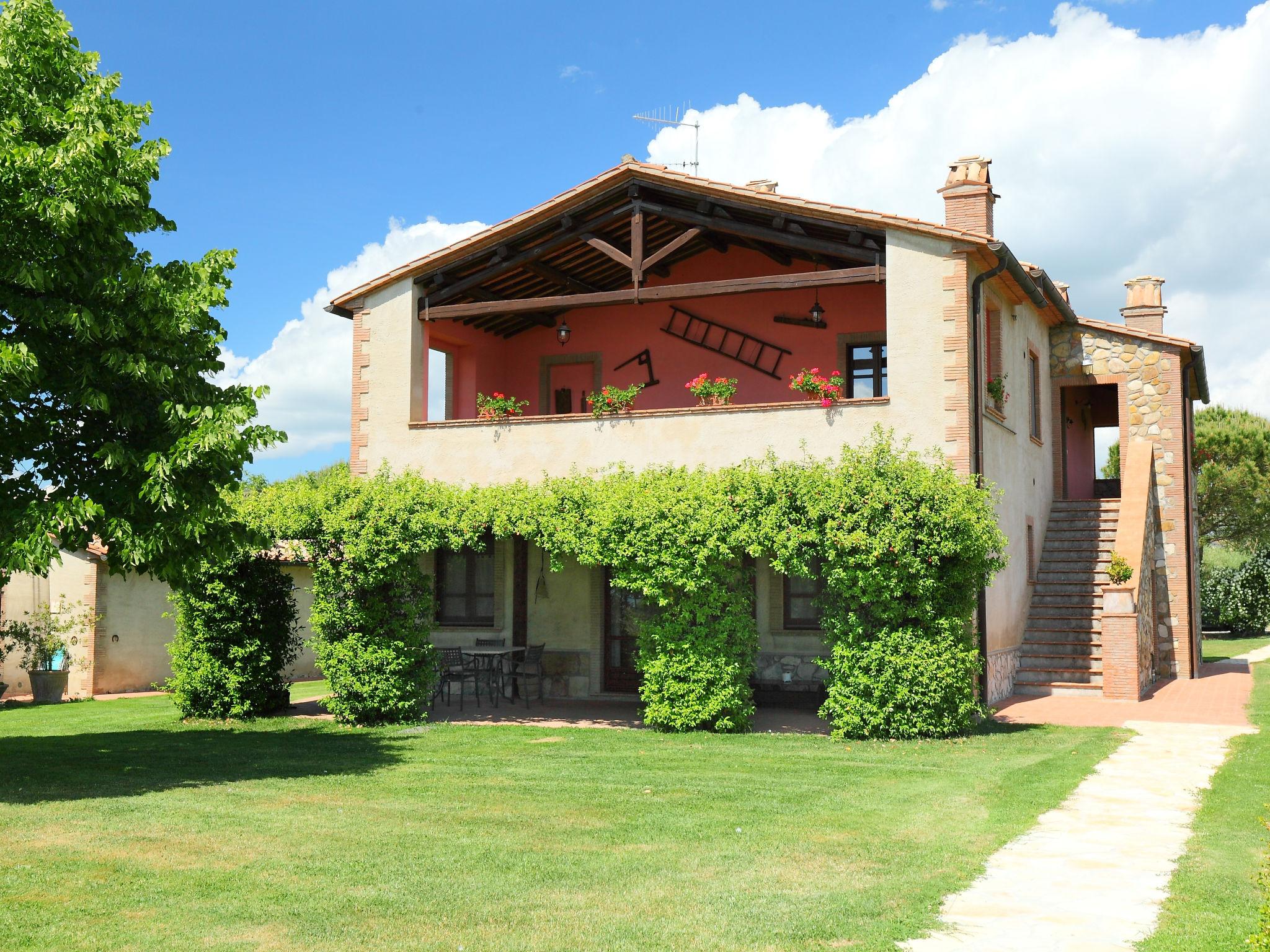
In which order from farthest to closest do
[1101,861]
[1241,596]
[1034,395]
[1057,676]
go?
[1241,596] < [1034,395] < [1057,676] < [1101,861]

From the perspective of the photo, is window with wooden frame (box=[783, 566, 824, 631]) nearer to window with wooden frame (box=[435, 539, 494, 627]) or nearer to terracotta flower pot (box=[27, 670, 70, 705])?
window with wooden frame (box=[435, 539, 494, 627])

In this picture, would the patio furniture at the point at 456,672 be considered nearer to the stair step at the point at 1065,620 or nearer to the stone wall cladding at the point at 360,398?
Result: the stone wall cladding at the point at 360,398

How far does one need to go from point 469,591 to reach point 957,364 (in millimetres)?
7964

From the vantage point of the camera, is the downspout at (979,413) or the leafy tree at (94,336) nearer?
the leafy tree at (94,336)

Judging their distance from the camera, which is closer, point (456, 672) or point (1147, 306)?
point (456, 672)

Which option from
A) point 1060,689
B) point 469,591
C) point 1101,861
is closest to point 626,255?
point 469,591

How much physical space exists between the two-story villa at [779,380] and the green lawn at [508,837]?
11.9ft

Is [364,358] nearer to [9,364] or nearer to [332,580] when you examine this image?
[332,580]

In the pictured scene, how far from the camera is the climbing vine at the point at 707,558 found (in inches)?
468

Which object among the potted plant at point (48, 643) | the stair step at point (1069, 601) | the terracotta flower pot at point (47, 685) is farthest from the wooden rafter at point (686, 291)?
the terracotta flower pot at point (47, 685)

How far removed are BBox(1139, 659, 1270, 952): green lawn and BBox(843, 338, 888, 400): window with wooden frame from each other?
24.1ft

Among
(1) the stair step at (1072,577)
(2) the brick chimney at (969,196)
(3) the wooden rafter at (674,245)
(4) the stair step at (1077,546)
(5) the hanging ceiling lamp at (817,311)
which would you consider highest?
(2) the brick chimney at (969,196)

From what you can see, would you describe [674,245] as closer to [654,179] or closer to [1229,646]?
[654,179]

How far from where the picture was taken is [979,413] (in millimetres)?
13625
